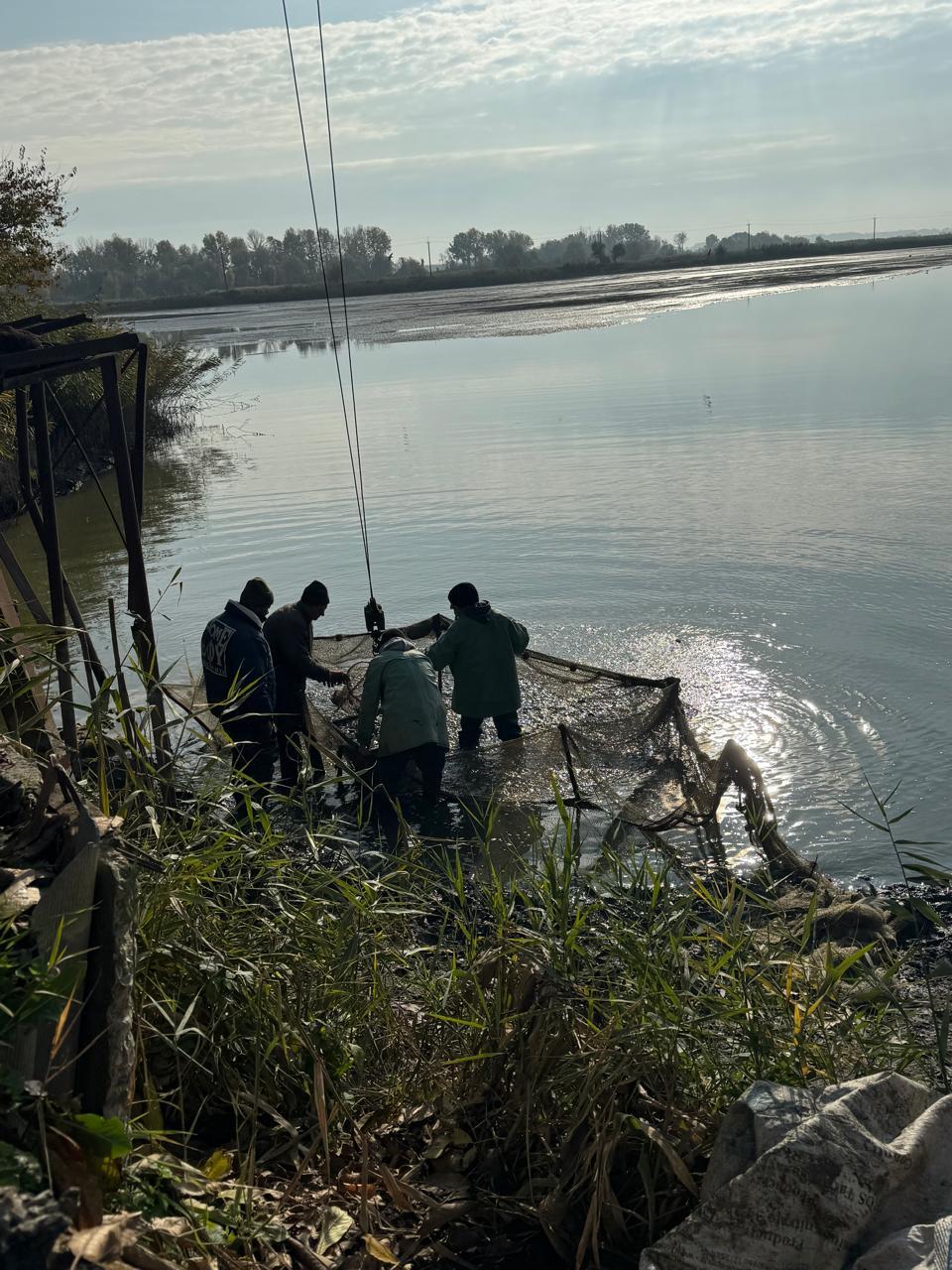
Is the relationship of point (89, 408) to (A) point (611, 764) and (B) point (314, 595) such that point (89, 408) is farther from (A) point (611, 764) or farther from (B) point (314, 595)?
(A) point (611, 764)

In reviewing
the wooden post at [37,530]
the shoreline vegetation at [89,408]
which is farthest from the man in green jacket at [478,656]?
the shoreline vegetation at [89,408]

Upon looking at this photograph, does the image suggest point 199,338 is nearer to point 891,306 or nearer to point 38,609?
point 891,306

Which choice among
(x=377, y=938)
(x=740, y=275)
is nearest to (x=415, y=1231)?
(x=377, y=938)

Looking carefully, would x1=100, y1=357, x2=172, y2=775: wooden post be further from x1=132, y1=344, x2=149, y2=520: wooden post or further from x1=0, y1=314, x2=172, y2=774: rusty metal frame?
x1=132, y1=344, x2=149, y2=520: wooden post

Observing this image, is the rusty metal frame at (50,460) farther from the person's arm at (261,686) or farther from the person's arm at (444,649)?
the person's arm at (444,649)

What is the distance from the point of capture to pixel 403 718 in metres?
7.57

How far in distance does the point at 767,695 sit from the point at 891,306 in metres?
51.4

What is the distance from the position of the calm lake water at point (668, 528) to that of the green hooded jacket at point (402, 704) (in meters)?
2.57

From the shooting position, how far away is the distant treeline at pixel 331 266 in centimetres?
11081

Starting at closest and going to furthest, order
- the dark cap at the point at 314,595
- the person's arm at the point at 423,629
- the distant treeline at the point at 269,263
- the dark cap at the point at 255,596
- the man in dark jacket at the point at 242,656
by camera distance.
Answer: the man in dark jacket at the point at 242,656 → the dark cap at the point at 255,596 → the dark cap at the point at 314,595 → the person's arm at the point at 423,629 → the distant treeline at the point at 269,263

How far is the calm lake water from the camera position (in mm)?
9625

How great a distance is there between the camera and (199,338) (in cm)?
6197

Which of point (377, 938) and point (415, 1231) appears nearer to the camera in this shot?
point (415, 1231)

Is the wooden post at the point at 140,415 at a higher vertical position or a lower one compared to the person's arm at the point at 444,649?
higher
